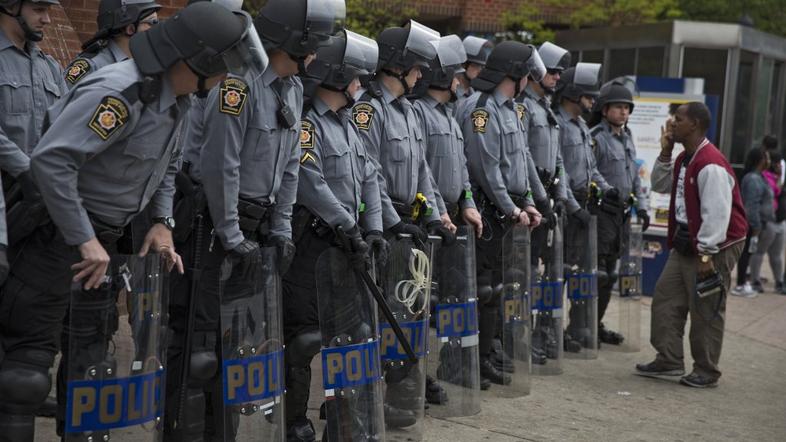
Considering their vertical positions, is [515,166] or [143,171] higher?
[143,171]

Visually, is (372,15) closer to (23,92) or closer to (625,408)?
(625,408)

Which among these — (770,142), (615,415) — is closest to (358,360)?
(615,415)

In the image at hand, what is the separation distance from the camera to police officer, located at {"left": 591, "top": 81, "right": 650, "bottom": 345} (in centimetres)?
941

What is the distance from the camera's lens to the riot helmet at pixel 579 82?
912 centimetres

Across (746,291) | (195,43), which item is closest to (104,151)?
(195,43)

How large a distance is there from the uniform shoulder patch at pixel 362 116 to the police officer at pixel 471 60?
276cm

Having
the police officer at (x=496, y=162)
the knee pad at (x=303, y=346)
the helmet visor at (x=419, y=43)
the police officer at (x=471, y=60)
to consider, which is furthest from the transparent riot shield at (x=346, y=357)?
the police officer at (x=471, y=60)

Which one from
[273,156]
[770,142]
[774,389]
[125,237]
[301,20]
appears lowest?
[774,389]

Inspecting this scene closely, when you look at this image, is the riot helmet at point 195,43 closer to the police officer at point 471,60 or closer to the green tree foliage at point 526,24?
the police officer at point 471,60

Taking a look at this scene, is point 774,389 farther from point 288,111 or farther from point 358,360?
point 288,111

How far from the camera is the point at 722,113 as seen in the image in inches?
590

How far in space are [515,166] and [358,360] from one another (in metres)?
3.09

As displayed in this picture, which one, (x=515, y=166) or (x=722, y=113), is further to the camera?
(x=722, y=113)

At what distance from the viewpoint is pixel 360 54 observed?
5.50 metres
